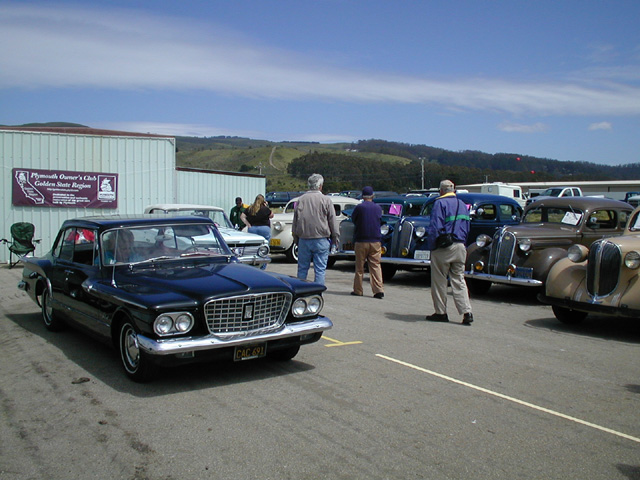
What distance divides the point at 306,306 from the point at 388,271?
7.73 m

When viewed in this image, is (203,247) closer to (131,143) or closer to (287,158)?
(131,143)

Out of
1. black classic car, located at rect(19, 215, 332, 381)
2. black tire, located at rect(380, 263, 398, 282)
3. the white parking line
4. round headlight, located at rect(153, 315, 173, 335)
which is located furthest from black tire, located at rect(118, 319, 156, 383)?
black tire, located at rect(380, 263, 398, 282)

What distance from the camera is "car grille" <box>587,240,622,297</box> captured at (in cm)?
798

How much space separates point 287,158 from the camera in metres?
150

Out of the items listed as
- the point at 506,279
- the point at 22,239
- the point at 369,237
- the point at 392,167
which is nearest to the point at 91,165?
the point at 22,239

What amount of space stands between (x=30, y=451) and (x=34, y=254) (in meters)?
14.1

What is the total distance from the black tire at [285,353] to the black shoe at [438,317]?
3.02m

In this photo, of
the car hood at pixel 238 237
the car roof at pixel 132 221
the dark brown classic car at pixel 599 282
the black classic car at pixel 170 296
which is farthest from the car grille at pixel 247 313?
the car hood at pixel 238 237

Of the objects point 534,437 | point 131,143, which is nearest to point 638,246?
point 534,437

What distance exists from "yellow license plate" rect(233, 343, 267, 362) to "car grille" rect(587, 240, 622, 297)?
16.0 ft

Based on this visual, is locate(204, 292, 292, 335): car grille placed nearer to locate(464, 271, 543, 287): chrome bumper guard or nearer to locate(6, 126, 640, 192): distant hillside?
locate(464, 271, 543, 287): chrome bumper guard

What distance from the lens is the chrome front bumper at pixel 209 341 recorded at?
5.02 m

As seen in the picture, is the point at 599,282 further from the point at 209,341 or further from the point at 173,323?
the point at 173,323

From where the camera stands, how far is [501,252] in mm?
10844
